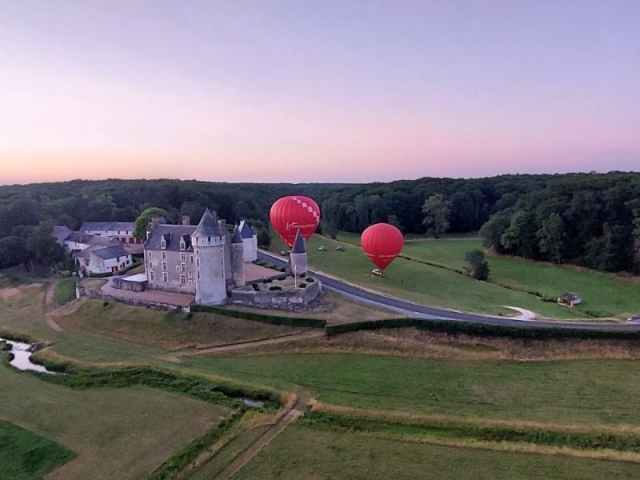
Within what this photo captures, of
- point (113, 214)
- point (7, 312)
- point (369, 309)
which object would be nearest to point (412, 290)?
point (369, 309)

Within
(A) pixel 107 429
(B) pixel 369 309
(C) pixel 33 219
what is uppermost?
(C) pixel 33 219

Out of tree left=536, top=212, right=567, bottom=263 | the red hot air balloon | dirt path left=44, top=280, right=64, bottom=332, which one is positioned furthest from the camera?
tree left=536, top=212, right=567, bottom=263

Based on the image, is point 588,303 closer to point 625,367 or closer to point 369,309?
point 625,367

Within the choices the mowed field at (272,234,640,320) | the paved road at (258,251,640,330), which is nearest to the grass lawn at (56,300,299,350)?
the paved road at (258,251,640,330)

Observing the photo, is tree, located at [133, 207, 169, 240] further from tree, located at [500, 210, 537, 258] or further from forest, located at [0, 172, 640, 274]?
tree, located at [500, 210, 537, 258]

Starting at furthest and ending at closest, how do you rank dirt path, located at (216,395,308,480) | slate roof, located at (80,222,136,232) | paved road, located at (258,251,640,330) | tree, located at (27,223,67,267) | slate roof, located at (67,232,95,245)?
slate roof, located at (80,222,136,232), slate roof, located at (67,232,95,245), tree, located at (27,223,67,267), paved road, located at (258,251,640,330), dirt path, located at (216,395,308,480)

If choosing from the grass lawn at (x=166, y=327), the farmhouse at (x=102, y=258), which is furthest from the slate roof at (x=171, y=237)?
the farmhouse at (x=102, y=258)

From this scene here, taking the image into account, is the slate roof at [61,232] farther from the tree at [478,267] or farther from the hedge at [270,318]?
the tree at [478,267]
